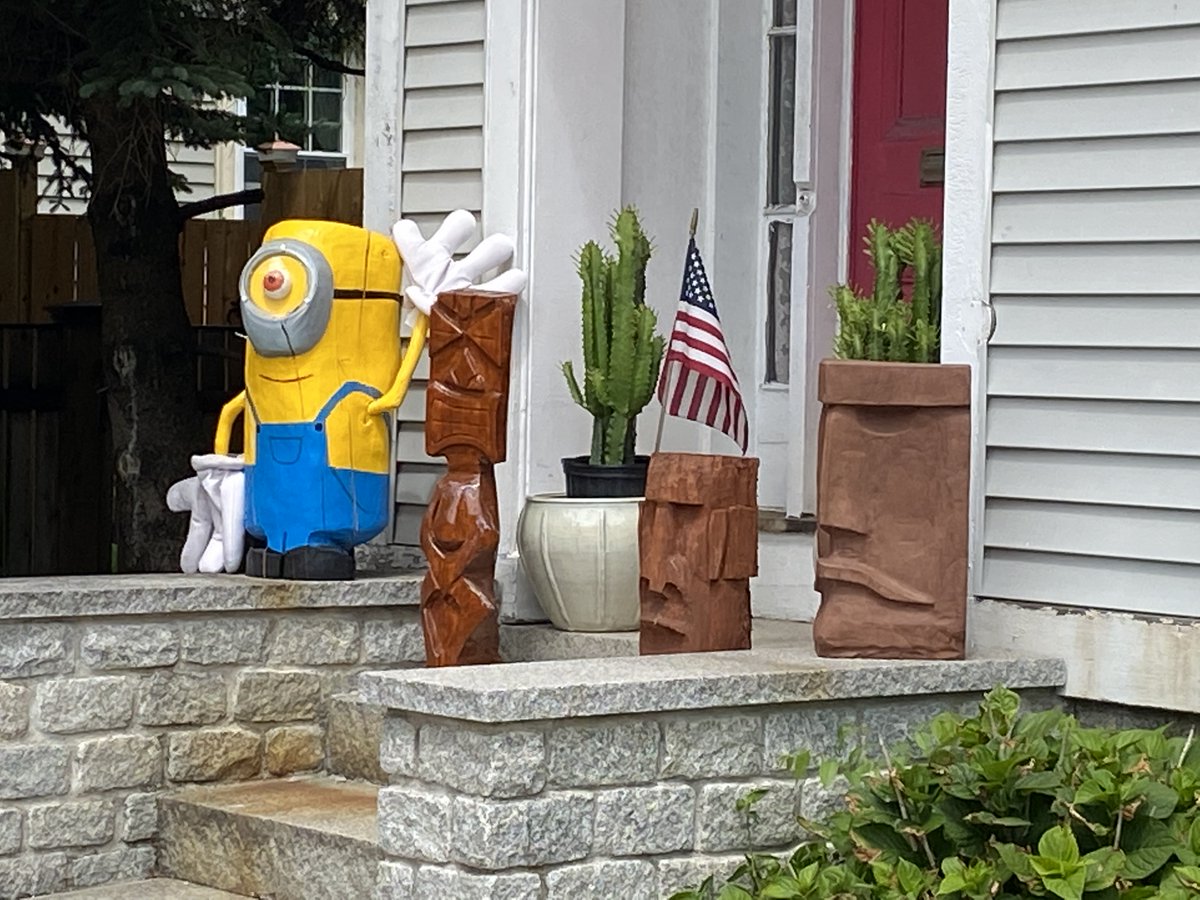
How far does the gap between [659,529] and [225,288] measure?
262 inches

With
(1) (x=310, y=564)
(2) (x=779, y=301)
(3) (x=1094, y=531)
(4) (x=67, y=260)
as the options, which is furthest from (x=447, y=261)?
(4) (x=67, y=260)

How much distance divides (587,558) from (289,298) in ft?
3.37

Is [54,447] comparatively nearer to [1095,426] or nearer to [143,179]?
[143,179]

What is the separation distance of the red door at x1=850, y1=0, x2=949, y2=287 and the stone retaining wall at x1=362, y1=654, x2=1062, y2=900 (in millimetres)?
1945

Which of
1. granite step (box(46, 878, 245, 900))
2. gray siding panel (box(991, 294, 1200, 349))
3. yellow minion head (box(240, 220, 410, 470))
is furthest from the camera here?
yellow minion head (box(240, 220, 410, 470))

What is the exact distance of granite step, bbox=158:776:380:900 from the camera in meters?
4.61

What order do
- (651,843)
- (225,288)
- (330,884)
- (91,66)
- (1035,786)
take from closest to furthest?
1. (1035,786)
2. (651,843)
3. (330,884)
4. (91,66)
5. (225,288)

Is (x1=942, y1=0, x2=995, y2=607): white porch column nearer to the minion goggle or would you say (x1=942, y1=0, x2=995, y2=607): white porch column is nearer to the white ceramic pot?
the white ceramic pot

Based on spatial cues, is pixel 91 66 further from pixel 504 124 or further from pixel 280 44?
pixel 504 124

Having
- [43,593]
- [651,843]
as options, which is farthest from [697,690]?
[43,593]

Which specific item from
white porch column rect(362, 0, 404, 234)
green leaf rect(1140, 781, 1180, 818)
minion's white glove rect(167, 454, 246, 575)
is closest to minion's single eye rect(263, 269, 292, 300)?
minion's white glove rect(167, 454, 246, 575)

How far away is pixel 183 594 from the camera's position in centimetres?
532

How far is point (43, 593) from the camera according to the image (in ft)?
16.7

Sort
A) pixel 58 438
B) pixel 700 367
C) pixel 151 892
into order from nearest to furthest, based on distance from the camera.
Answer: pixel 151 892 < pixel 700 367 < pixel 58 438
